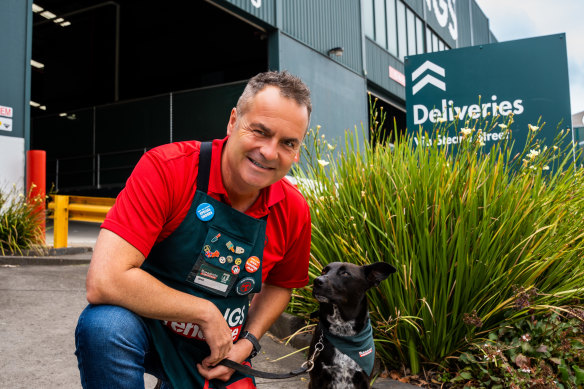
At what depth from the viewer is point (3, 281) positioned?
4.48 m

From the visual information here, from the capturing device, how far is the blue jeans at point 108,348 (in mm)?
1566

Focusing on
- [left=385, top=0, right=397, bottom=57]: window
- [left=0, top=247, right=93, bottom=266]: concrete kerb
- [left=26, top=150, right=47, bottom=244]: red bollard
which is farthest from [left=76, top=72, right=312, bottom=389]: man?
Answer: [left=385, top=0, right=397, bottom=57]: window

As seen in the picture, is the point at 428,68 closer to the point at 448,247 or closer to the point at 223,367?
the point at 448,247

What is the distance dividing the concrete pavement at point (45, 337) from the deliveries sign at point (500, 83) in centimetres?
368

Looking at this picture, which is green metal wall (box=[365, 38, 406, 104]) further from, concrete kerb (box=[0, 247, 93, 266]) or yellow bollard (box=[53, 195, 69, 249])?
concrete kerb (box=[0, 247, 93, 266])

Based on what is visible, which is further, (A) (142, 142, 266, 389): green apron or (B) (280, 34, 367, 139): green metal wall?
(B) (280, 34, 367, 139): green metal wall

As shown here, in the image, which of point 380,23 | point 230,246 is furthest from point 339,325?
point 380,23

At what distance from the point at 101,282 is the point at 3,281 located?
145 inches

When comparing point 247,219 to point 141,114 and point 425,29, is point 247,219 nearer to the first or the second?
point 141,114

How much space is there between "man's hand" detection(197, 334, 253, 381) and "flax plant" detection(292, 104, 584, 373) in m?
1.14

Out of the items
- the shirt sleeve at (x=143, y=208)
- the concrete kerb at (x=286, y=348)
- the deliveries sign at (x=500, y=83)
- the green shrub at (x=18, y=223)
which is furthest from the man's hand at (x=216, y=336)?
the green shrub at (x=18, y=223)

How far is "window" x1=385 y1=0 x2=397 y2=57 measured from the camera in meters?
17.8

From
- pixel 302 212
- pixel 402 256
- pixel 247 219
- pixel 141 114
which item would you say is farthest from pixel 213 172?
pixel 141 114

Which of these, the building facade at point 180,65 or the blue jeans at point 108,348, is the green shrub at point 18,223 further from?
the building facade at point 180,65
